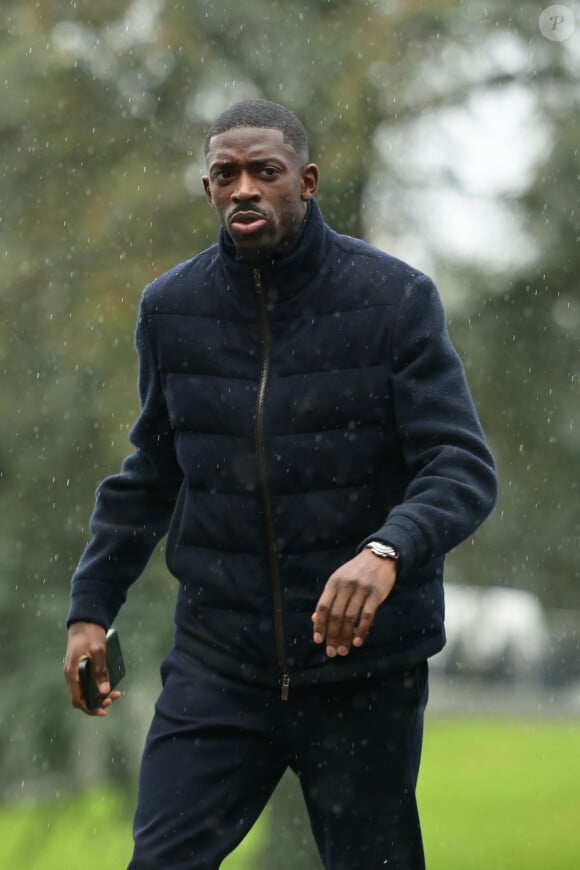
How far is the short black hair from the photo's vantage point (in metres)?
3.76

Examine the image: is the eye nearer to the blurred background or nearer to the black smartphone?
the black smartphone

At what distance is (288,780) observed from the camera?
332 inches

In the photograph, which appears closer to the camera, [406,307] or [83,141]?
[406,307]

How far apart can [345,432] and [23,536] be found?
4630 mm

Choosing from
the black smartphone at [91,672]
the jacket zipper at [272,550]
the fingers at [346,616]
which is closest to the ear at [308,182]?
the jacket zipper at [272,550]

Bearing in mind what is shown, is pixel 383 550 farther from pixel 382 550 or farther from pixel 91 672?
pixel 91 672

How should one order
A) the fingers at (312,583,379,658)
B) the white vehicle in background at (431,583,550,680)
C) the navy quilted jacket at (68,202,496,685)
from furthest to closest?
the white vehicle in background at (431,583,550,680), the navy quilted jacket at (68,202,496,685), the fingers at (312,583,379,658)

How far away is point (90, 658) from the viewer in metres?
3.90

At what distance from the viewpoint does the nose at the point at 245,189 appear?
3678 mm

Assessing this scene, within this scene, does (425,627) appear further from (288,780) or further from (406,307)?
(288,780)

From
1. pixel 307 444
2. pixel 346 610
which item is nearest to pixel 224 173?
pixel 307 444

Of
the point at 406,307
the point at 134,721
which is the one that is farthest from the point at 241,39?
the point at 406,307

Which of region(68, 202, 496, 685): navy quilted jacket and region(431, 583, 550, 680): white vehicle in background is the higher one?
region(68, 202, 496, 685): navy quilted jacket

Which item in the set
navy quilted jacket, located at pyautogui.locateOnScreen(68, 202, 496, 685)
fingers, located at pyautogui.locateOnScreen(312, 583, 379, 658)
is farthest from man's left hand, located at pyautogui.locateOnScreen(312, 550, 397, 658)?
navy quilted jacket, located at pyautogui.locateOnScreen(68, 202, 496, 685)
